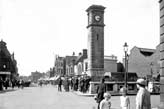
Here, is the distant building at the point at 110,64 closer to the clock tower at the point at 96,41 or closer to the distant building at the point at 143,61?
the distant building at the point at 143,61

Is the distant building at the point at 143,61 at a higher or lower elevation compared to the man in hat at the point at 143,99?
higher

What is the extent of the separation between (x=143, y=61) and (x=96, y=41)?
33.9 m

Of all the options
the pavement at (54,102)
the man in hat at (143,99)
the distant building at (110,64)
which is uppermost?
the distant building at (110,64)

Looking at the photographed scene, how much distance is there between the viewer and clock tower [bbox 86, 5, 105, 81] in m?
37.2

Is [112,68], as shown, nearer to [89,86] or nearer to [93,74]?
[93,74]

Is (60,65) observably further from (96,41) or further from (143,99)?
(143,99)

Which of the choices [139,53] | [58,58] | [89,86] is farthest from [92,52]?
[58,58]

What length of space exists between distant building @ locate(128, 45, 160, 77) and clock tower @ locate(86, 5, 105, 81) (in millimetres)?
29372

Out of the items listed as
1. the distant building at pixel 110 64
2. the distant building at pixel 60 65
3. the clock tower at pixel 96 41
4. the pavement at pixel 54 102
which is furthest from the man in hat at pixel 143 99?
the distant building at pixel 60 65

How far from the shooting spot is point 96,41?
3766 cm

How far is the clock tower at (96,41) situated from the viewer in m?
37.2

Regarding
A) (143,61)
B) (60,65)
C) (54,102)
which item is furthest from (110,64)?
(54,102)

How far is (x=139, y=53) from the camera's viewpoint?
7044cm

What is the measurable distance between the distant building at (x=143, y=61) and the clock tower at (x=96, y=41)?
29372 millimetres
